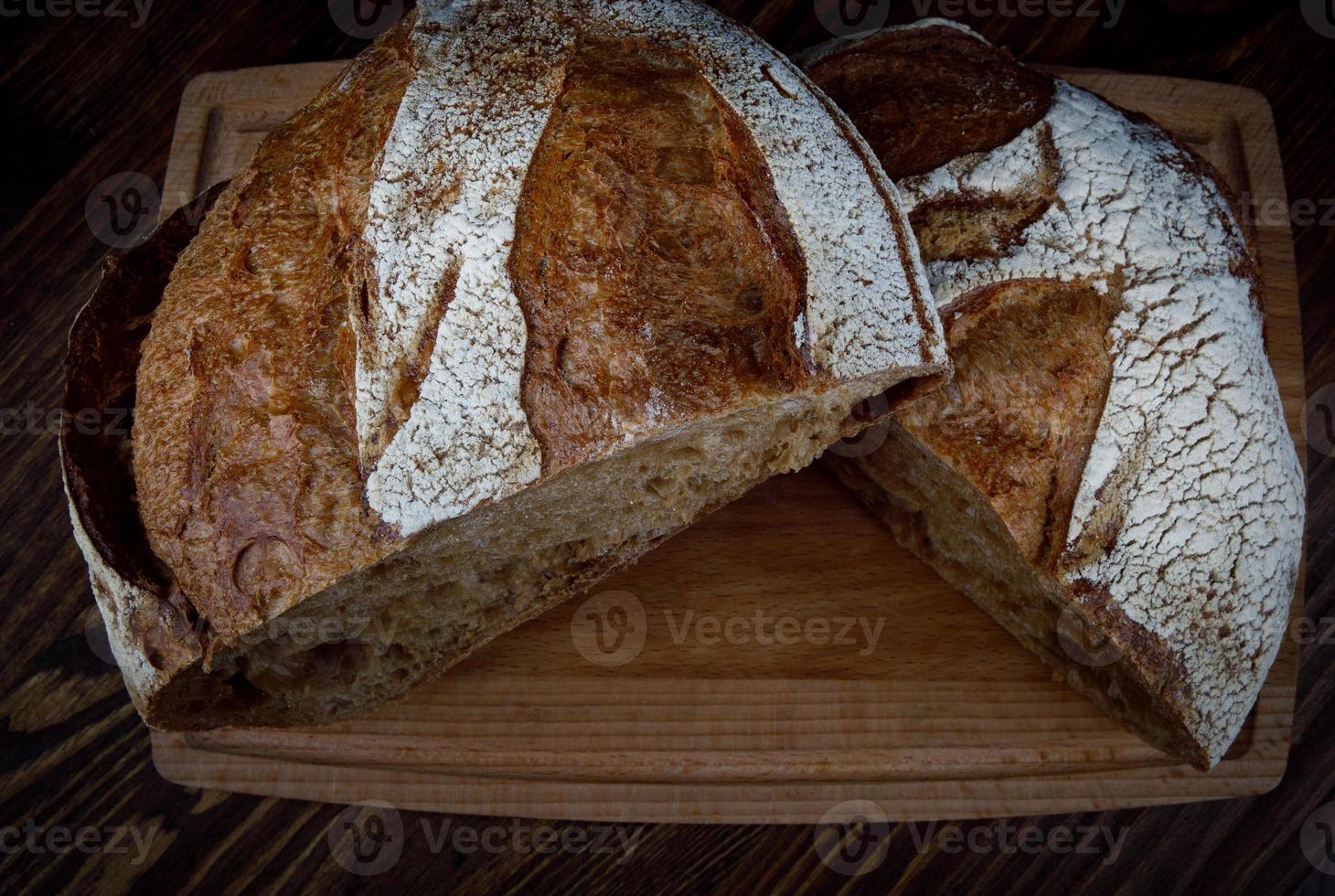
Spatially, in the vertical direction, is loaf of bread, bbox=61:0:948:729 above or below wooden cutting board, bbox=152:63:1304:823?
above

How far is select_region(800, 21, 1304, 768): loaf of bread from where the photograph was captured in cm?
208

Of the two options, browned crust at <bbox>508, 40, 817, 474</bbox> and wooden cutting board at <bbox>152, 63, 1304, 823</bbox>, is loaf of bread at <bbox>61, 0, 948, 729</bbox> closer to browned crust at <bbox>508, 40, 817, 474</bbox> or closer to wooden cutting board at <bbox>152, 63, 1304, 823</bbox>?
browned crust at <bbox>508, 40, 817, 474</bbox>

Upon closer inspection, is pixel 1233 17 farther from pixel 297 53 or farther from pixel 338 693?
pixel 338 693

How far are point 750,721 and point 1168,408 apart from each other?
3.86 feet

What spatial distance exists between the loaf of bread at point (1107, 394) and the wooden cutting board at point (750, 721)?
0.28 m

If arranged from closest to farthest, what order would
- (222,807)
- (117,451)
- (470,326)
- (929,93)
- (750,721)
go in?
(470,326) < (117,451) < (929,93) < (750,721) < (222,807)

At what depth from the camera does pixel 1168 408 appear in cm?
208

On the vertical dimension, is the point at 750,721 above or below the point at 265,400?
below

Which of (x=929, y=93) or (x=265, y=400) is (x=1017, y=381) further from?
(x=265, y=400)

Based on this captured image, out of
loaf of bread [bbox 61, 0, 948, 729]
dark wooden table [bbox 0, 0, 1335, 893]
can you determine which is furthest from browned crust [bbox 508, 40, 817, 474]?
dark wooden table [bbox 0, 0, 1335, 893]

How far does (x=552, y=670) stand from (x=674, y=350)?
1.03 metres

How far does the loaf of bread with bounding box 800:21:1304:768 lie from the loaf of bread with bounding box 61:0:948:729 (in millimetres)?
223

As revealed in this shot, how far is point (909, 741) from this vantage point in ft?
8.12

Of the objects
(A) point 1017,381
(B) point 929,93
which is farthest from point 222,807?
(B) point 929,93
